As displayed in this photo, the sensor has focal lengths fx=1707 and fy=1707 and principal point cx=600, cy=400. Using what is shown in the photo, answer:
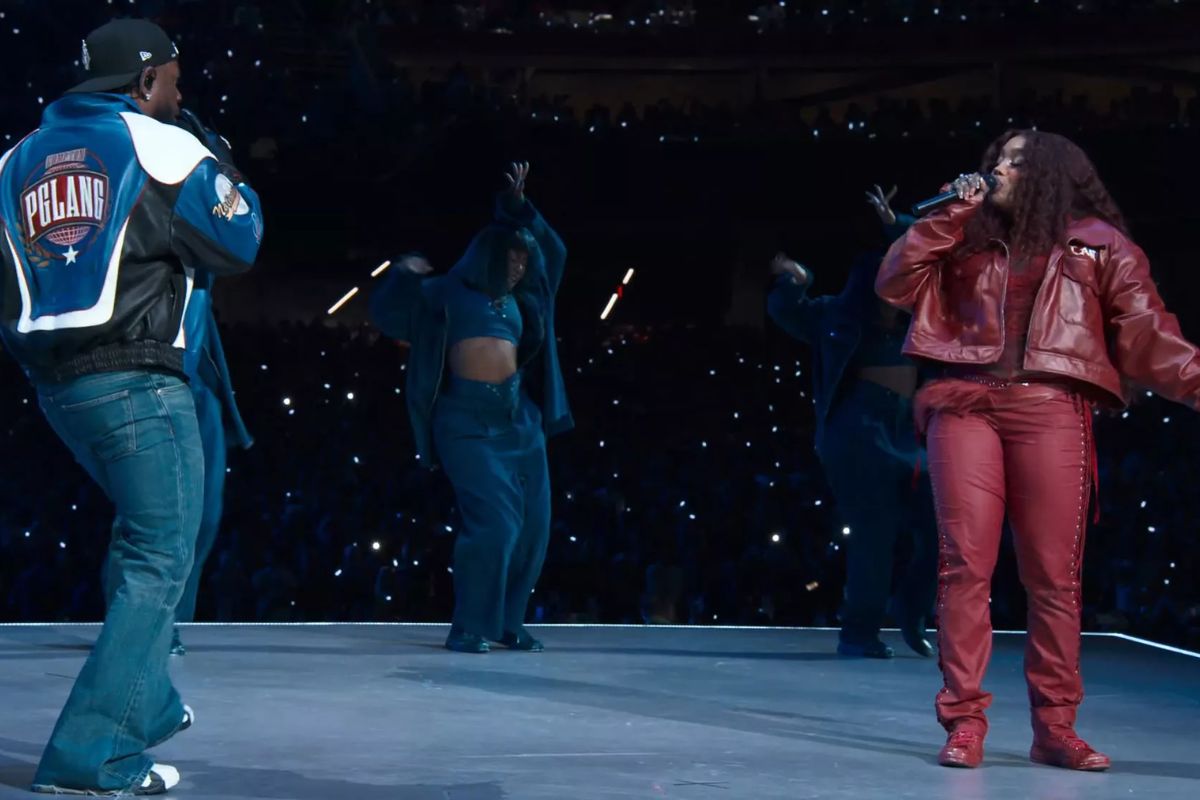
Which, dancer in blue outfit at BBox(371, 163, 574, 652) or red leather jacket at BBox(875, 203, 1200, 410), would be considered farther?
dancer in blue outfit at BBox(371, 163, 574, 652)

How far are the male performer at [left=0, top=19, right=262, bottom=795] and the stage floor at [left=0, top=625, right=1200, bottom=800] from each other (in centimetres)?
21

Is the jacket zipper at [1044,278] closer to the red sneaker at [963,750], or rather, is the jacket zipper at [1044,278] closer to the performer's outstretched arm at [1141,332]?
the performer's outstretched arm at [1141,332]

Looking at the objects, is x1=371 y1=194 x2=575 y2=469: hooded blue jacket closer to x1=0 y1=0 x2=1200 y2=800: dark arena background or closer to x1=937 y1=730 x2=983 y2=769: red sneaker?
x1=0 y1=0 x2=1200 y2=800: dark arena background

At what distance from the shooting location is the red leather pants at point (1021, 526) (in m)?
3.98

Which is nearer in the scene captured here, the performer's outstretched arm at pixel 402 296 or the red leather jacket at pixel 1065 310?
the red leather jacket at pixel 1065 310

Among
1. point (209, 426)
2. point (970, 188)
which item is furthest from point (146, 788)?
point (209, 426)

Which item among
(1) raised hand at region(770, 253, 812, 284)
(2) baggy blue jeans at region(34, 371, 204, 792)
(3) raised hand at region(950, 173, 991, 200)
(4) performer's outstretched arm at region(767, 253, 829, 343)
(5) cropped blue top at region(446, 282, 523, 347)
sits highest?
(3) raised hand at region(950, 173, 991, 200)

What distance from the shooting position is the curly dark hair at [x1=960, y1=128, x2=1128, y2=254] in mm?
4039

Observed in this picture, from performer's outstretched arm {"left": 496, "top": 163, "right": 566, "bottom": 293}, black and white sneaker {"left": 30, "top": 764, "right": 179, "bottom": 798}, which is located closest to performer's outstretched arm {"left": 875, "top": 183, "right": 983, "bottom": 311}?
black and white sneaker {"left": 30, "top": 764, "right": 179, "bottom": 798}

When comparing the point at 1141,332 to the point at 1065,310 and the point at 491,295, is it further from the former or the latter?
the point at 491,295

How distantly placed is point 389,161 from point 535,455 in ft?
33.4

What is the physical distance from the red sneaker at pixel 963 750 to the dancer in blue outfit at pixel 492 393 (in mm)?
2735

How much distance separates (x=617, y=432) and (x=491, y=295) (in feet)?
23.3

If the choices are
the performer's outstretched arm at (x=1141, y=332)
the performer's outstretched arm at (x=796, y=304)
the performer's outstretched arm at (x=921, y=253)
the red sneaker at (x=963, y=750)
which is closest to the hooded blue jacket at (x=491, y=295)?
the performer's outstretched arm at (x=796, y=304)
